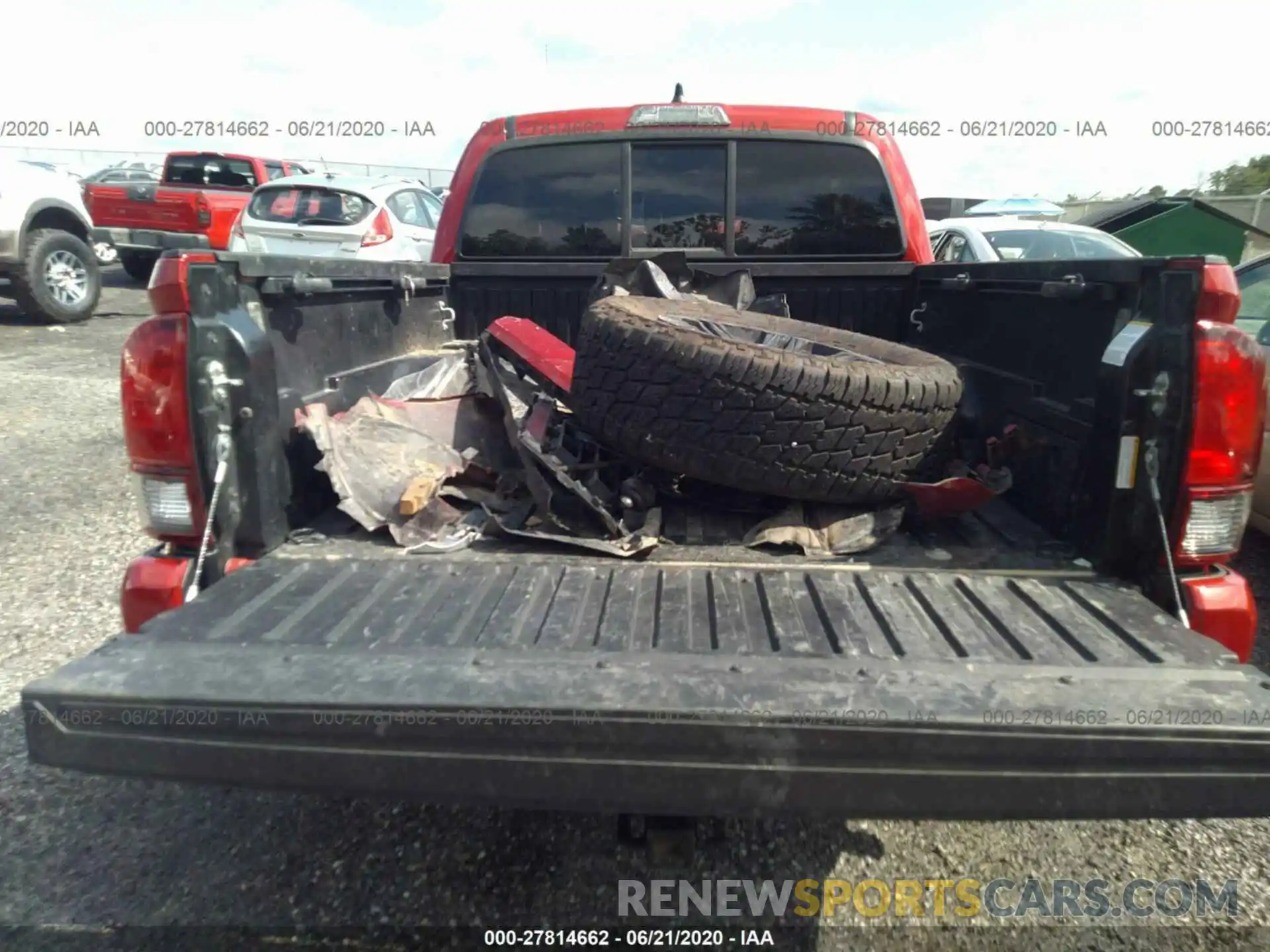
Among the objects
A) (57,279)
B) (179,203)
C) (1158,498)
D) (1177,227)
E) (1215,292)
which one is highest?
(179,203)

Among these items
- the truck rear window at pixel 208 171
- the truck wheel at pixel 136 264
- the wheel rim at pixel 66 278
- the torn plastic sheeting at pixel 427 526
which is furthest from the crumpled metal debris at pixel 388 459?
the truck wheel at pixel 136 264

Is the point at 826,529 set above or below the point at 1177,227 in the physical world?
below

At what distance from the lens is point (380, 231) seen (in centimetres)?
934

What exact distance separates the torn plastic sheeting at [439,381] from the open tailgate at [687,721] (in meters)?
1.41

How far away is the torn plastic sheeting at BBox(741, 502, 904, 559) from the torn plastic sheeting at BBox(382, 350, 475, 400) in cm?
122

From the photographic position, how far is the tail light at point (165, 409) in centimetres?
196

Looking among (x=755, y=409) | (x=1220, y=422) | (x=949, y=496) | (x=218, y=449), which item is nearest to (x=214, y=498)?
(x=218, y=449)

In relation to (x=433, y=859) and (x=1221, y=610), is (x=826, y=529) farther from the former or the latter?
(x=433, y=859)

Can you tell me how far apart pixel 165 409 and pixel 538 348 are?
1.19 meters

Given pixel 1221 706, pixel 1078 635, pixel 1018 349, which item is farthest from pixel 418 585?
pixel 1018 349

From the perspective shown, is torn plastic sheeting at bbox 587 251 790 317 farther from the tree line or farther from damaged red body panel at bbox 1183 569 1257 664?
the tree line

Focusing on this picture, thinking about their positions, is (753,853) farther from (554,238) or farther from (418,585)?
(554,238)

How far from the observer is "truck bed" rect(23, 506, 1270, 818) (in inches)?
56.7

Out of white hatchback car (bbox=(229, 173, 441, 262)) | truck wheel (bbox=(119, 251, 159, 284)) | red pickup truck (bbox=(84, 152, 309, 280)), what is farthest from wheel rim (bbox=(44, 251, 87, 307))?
truck wheel (bbox=(119, 251, 159, 284))
